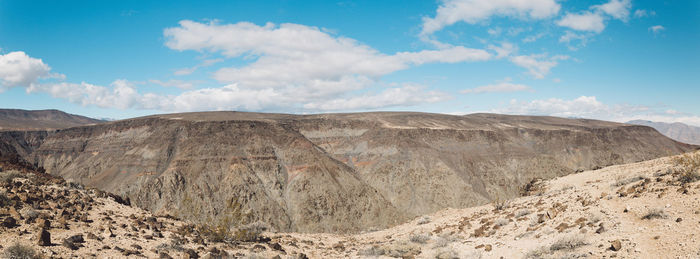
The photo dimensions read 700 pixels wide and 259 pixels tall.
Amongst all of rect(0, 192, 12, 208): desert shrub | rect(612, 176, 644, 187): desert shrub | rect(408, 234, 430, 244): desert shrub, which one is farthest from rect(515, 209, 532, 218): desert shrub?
rect(0, 192, 12, 208): desert shrub

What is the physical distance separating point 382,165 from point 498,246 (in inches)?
2450

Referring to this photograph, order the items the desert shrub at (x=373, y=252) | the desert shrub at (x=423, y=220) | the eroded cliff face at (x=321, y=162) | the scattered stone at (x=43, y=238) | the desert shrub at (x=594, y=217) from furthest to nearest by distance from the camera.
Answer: the eroded cliff face at (x=321, y=162) → the desert shrub at (x=423, y=220) → the desert shrub at (x=373, y=252) → the desert shrub at (x=594, y=217) → the scattered stone at (x=43, y=238)

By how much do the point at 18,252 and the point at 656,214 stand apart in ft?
57.0

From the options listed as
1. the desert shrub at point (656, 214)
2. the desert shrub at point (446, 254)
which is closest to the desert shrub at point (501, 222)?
the desert shrub at point (446, 254)

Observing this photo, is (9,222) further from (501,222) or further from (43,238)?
(501,222)

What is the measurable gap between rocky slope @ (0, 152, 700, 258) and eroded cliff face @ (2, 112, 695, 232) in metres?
36.2

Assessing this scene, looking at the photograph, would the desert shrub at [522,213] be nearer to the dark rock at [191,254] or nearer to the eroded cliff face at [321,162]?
the dark rock at [191,254]

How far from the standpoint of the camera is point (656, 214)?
10.5 meters

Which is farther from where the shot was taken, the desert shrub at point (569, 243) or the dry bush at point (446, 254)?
A: the dry bush at point (446, 254)

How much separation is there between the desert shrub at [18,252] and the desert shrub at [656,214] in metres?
17.1

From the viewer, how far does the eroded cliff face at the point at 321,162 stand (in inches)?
2362

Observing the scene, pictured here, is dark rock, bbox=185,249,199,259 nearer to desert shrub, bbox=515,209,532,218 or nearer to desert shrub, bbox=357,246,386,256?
desert shrub, bbox=357,246,386,256

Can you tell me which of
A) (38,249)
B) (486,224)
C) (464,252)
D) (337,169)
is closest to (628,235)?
(464,252)

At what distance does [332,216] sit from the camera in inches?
2356
